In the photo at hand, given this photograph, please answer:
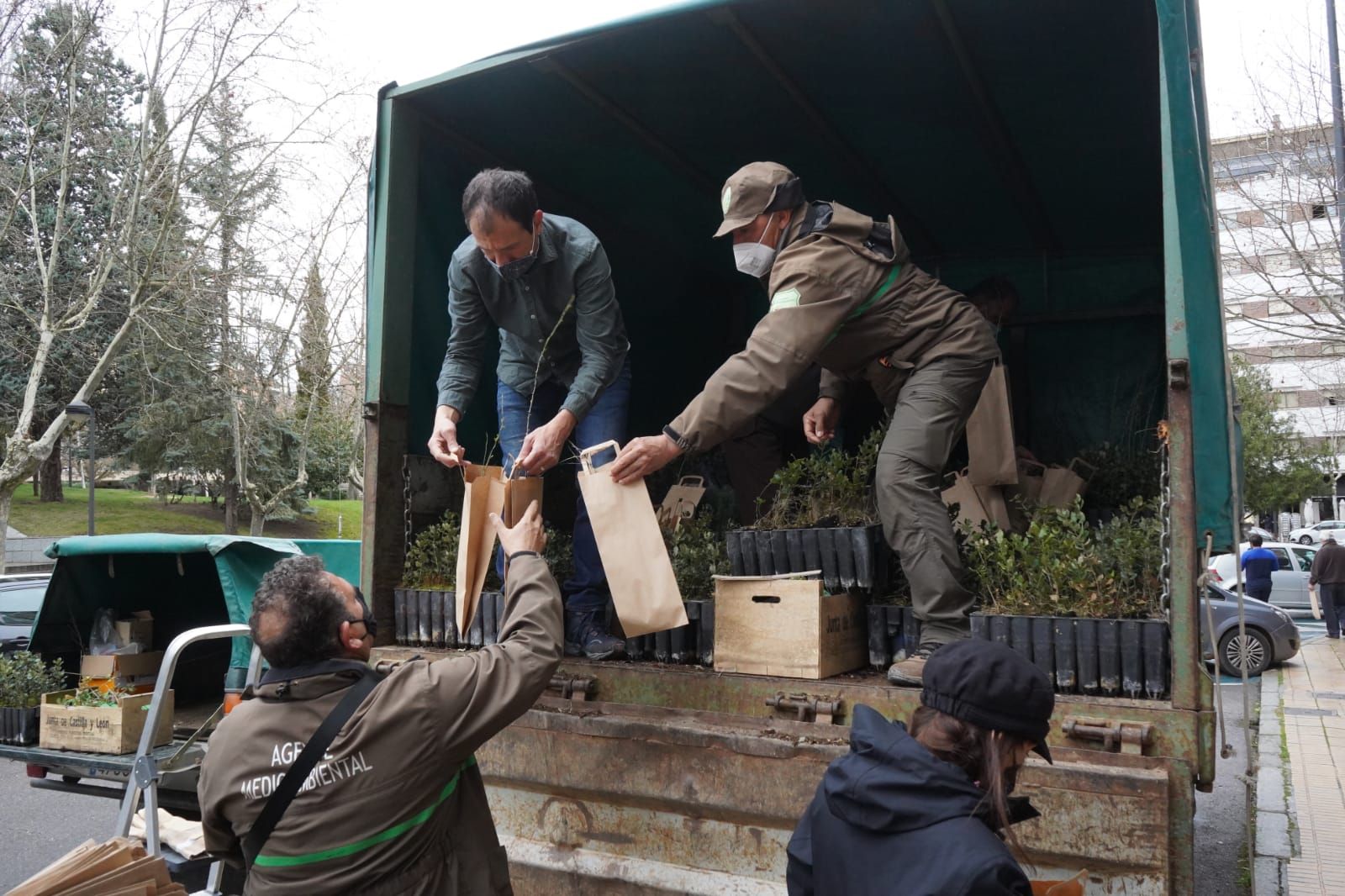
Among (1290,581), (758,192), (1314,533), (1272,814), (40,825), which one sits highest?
(758,192)

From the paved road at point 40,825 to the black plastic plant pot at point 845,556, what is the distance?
465cm

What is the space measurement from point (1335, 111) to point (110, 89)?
2624 cm

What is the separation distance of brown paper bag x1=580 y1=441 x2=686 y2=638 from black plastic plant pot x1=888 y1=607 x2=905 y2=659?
76 cm

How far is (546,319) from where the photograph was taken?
394 centimetres

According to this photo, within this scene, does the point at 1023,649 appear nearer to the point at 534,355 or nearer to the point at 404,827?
the point at 404,827

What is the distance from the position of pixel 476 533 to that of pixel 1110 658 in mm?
2015

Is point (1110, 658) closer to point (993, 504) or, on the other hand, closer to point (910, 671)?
point (910, 671)

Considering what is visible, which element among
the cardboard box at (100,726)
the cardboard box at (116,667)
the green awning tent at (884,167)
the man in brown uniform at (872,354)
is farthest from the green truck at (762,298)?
the cardboard box at (116,667)

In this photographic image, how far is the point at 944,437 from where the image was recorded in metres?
3.29

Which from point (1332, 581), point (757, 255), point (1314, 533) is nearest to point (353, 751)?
point (757, 255)

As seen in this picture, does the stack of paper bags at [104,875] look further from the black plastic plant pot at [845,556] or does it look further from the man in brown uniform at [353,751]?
the black plastic plant pot at [845,556]

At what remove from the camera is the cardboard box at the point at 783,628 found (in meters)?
3.11

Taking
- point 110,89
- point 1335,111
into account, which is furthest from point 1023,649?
point 110,89

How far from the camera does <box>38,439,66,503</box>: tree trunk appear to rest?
32312mm
